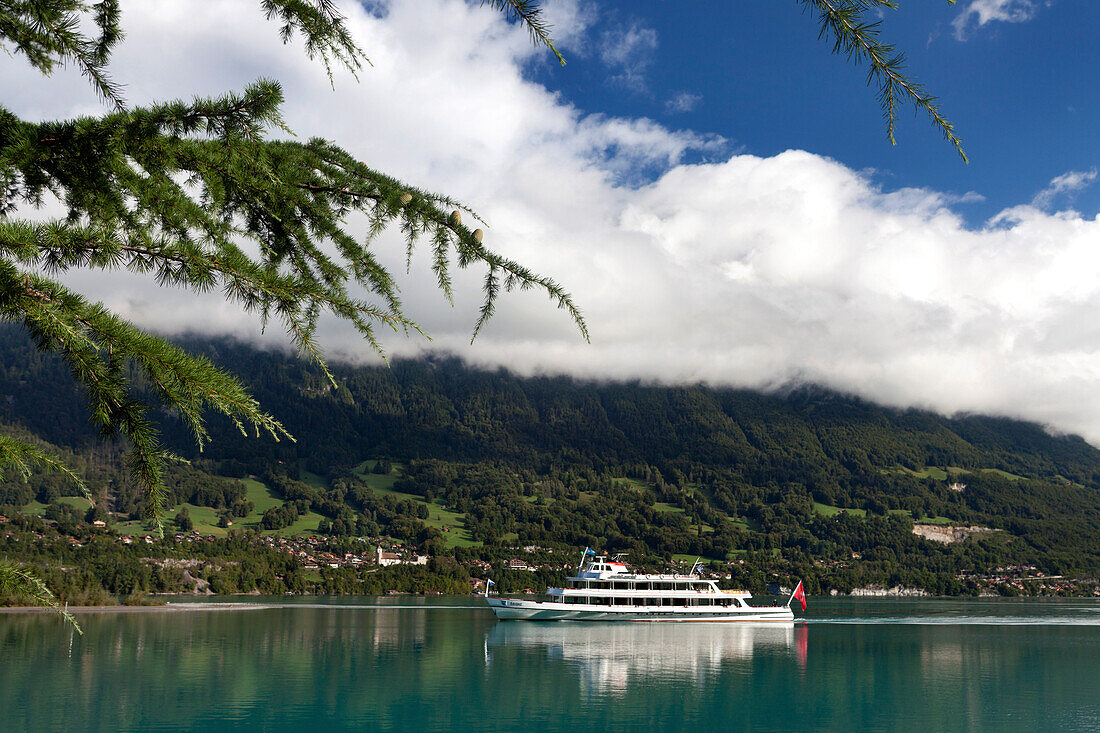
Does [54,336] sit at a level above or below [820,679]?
above

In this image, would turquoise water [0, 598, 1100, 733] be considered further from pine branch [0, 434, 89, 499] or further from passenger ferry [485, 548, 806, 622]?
pine branch [0, 434, 89, 499]

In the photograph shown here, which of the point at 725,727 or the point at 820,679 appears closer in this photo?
the point at 725,727

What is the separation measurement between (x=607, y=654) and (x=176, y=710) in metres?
31.5

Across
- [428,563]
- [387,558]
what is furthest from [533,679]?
[387,558]

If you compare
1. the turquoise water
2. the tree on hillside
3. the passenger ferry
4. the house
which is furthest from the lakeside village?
the tree on hillside

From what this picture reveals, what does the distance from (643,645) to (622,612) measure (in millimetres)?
15914

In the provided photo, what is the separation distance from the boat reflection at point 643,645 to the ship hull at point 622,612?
111cm

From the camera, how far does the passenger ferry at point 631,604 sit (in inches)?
3115

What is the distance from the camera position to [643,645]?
64.8 metres

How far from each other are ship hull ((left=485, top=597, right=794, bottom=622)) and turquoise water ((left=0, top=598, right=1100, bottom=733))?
283 centimetres

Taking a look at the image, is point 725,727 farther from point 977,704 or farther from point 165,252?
point 165,252

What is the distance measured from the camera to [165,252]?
3.02 metres

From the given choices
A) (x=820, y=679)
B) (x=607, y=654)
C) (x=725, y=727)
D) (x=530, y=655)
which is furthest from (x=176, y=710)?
(x=820, y=679)

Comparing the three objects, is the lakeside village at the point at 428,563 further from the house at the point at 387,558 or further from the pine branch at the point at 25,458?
the pine branch at the point at 25,458
